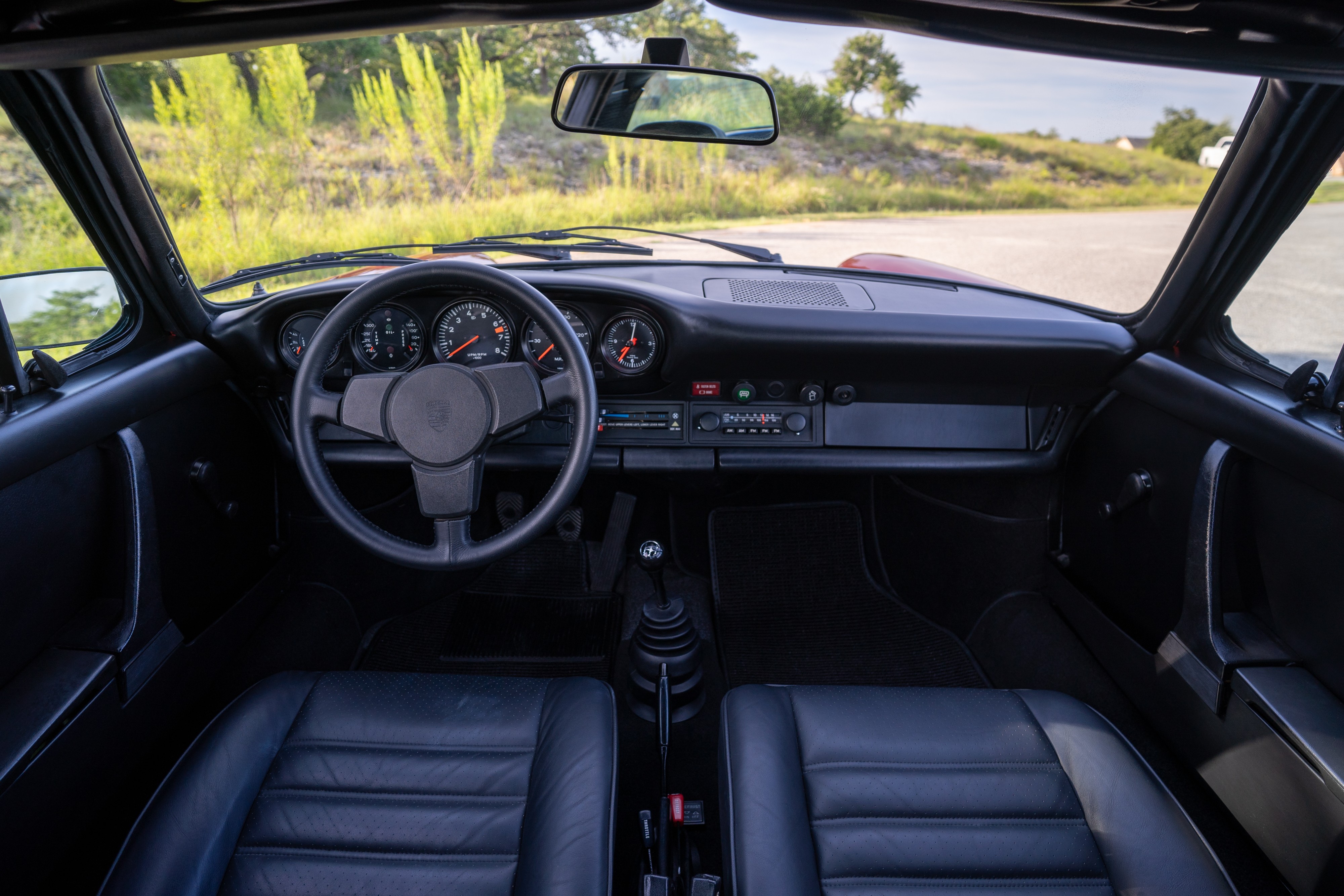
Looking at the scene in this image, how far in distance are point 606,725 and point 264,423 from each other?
172cm

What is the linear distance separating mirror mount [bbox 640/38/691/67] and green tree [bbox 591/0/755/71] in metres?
0.01

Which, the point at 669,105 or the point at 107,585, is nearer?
the point at 107,585

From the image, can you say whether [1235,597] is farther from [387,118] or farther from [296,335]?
[387,118]

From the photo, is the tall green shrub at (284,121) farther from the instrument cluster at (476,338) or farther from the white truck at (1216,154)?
the white truck at (1216,154)

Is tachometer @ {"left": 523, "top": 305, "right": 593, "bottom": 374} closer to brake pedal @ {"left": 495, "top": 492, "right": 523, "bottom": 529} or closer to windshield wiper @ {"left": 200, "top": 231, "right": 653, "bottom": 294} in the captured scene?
windshield wiper @ {"left": 200, "top": 231, "right": 653, "bottom": 294}

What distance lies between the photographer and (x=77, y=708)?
1686 millimetres

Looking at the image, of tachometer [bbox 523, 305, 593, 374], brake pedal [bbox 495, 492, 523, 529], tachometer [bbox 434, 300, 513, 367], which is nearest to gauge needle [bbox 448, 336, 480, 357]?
tachometer [bbox 434, 300, 513, 367]

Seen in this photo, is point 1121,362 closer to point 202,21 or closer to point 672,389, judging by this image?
point 672,389

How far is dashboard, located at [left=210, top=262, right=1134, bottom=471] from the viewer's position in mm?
2340

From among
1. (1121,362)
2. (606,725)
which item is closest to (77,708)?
(606,725)

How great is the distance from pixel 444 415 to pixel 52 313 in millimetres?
1166

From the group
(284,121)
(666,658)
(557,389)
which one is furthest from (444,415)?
(284,121)

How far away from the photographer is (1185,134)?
2.37 meters

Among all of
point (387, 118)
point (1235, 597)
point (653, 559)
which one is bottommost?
point (653, 559)
